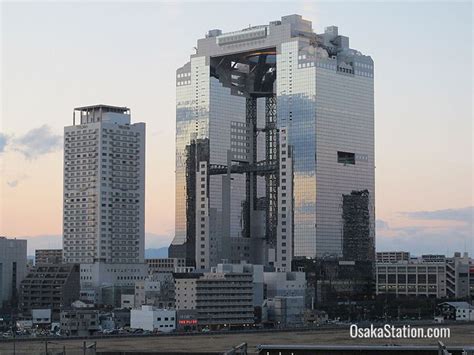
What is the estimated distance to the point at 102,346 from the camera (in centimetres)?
13150

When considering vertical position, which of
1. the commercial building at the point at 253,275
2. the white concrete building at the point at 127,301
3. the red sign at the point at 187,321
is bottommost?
the red sign at the point at 187,321

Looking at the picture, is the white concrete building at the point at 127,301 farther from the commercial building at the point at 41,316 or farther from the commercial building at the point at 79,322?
the commercial building at the point at 79,322

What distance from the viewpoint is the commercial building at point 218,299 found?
176 metres

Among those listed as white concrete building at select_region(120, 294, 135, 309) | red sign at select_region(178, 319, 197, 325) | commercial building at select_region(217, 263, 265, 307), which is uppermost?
commercial building at select_region(217, 263, 265, 307)

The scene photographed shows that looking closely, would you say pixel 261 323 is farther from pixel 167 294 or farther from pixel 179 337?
pixel 179 337

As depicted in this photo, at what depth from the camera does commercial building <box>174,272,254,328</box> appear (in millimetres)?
175750

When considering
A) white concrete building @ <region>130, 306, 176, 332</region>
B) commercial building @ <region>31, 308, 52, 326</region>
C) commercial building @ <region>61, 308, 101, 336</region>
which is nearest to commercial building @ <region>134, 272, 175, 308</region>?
commercial building @ <region>31, 308, 52, 326</region>

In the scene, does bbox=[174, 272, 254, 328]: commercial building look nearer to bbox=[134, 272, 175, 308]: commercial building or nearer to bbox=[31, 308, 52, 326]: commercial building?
bbox=[134, 272, 175, 308]: commercial building

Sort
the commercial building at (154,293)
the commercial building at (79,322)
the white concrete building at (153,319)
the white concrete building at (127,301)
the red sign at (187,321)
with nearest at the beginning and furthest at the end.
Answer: the commercial building at (79,322) → the white concrete building at (153,319) → the red sign at (187,321) → the commercial building at (154,293) → the white concrete building at (127,301)

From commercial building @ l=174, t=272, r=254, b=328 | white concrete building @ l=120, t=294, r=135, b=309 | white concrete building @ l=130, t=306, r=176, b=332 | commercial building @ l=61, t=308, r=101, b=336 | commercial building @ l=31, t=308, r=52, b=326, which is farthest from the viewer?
white concrete building @ l=120, t=294, r=135, b=309

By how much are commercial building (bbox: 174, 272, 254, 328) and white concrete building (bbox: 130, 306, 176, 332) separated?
555 centimetres

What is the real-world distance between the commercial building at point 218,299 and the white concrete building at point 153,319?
18.2 ft

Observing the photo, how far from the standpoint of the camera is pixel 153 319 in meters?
168

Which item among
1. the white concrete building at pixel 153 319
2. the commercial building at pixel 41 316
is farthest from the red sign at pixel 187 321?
the commercial building at pixel 41 316
